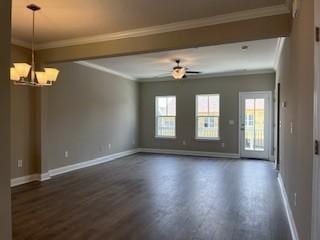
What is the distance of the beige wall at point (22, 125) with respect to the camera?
4949mm

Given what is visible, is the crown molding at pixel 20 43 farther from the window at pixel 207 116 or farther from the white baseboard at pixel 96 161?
the window at pixel 207 116

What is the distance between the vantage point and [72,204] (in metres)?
3.88

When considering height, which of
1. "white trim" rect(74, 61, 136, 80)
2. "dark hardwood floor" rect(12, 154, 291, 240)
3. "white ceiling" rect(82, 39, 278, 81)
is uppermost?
"white ceiling" rect(82, 39, 278, 81)

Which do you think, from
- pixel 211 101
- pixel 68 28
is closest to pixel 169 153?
pixel 211 101

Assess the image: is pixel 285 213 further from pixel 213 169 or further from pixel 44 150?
pixel 44 150

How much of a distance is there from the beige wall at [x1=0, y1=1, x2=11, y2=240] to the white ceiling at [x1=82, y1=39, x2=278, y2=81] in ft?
14.4

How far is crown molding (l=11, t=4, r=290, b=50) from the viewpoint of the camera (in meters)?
3.43

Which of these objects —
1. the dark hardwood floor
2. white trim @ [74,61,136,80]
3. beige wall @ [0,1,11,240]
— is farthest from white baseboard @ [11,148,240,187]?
beige wall @ [0,1,11,240]

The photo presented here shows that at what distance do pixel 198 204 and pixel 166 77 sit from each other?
5894 millimetres

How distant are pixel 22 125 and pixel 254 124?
250 inches

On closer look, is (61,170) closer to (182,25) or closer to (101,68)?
(101,68)

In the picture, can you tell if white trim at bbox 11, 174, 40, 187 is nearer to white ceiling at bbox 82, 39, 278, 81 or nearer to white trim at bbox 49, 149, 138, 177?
white trim at bbox 49, 149, 138, 177

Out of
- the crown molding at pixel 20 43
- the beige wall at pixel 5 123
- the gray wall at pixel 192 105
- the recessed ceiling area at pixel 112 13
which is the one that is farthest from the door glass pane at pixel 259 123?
the beige wall at pixel 5 123

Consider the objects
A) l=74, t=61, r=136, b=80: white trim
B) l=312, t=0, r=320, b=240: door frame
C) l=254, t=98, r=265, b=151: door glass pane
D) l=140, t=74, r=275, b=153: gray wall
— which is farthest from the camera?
l=140, t=74, r=275, b=153: gray wall
